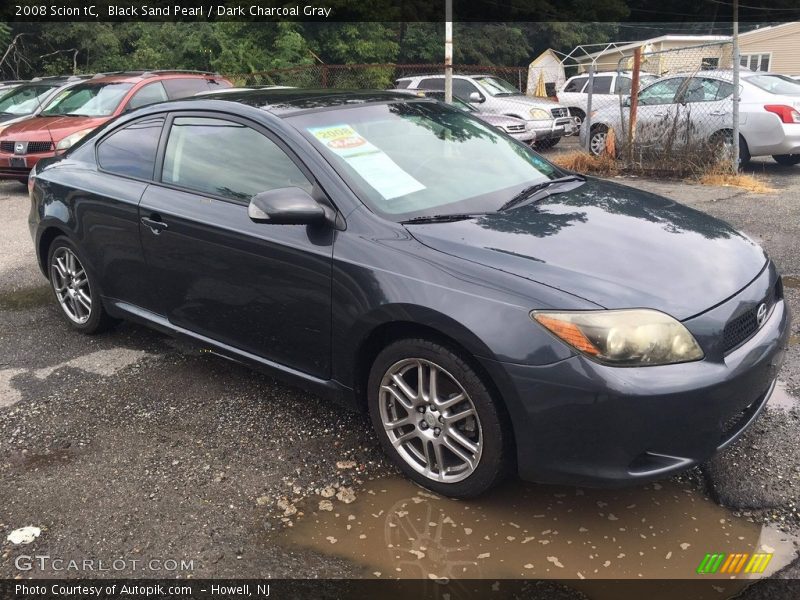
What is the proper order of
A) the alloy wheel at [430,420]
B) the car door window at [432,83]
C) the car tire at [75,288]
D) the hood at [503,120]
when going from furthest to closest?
the car door window at [432,83]
the hood at [503,120]
the car tire at [75,288]
the alloy wheel at [430,420]

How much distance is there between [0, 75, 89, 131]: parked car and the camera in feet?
38.1

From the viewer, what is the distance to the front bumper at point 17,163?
9.91 meters

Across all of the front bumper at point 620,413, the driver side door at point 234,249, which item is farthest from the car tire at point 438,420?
the driver side door at point 234,249

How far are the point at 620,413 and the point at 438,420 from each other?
753 mm

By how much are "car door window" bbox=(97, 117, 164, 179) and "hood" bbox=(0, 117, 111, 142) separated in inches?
239

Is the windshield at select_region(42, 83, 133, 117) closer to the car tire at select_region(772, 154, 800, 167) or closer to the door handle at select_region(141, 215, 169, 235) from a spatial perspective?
the door handle at select_region(141, 215, 169, 235)

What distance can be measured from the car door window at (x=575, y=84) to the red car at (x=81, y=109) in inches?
413

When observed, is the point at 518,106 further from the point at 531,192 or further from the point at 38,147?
the point at 531,192

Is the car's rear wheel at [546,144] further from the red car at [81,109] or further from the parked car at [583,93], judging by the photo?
the red car at [81,109]

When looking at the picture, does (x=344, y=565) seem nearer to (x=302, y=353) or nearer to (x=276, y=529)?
(x=276, y=529)

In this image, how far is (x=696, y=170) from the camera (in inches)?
391

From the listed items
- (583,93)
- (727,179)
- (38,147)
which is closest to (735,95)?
(727,179)

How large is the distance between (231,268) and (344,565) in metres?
1.54

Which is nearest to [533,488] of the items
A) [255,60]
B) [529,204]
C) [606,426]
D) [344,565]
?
[606,426]
